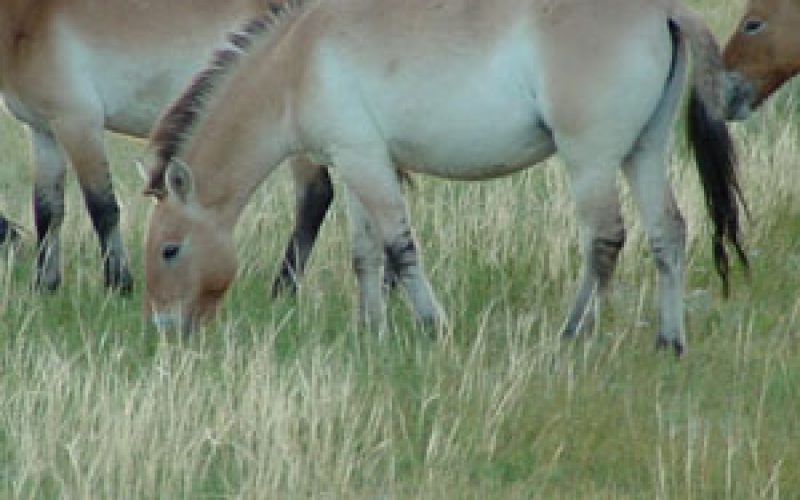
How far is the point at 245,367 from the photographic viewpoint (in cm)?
693

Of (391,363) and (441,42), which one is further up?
(441,42)

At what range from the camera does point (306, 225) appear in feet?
29.1

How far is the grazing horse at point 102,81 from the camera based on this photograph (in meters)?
8.59

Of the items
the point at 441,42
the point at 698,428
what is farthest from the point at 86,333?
the point at 698,428

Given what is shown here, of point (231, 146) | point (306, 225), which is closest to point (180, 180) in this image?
point (231, 146)

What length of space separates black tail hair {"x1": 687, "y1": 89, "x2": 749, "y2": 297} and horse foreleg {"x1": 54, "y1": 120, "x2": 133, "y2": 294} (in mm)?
2779

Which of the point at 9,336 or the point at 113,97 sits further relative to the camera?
the point at 113,97

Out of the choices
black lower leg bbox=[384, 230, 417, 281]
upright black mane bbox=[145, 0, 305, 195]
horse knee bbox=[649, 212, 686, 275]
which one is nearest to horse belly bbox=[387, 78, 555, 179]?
black lower leg bbox=[384, 230, 417, 281]

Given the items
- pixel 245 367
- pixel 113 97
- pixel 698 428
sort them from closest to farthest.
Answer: pixel 698 428 → pixel 245 367 → pixel 113 97

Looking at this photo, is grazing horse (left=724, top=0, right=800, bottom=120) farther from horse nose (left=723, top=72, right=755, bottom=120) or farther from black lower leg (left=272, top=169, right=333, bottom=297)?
black lower leg (left=272, top=169, right=333, bottom=297)

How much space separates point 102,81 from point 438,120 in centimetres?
208

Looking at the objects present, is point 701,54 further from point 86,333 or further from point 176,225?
point 86,333

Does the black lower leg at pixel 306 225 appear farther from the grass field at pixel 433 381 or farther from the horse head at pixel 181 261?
the horse head at pixel 181 261

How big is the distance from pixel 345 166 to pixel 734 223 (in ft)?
5.31
